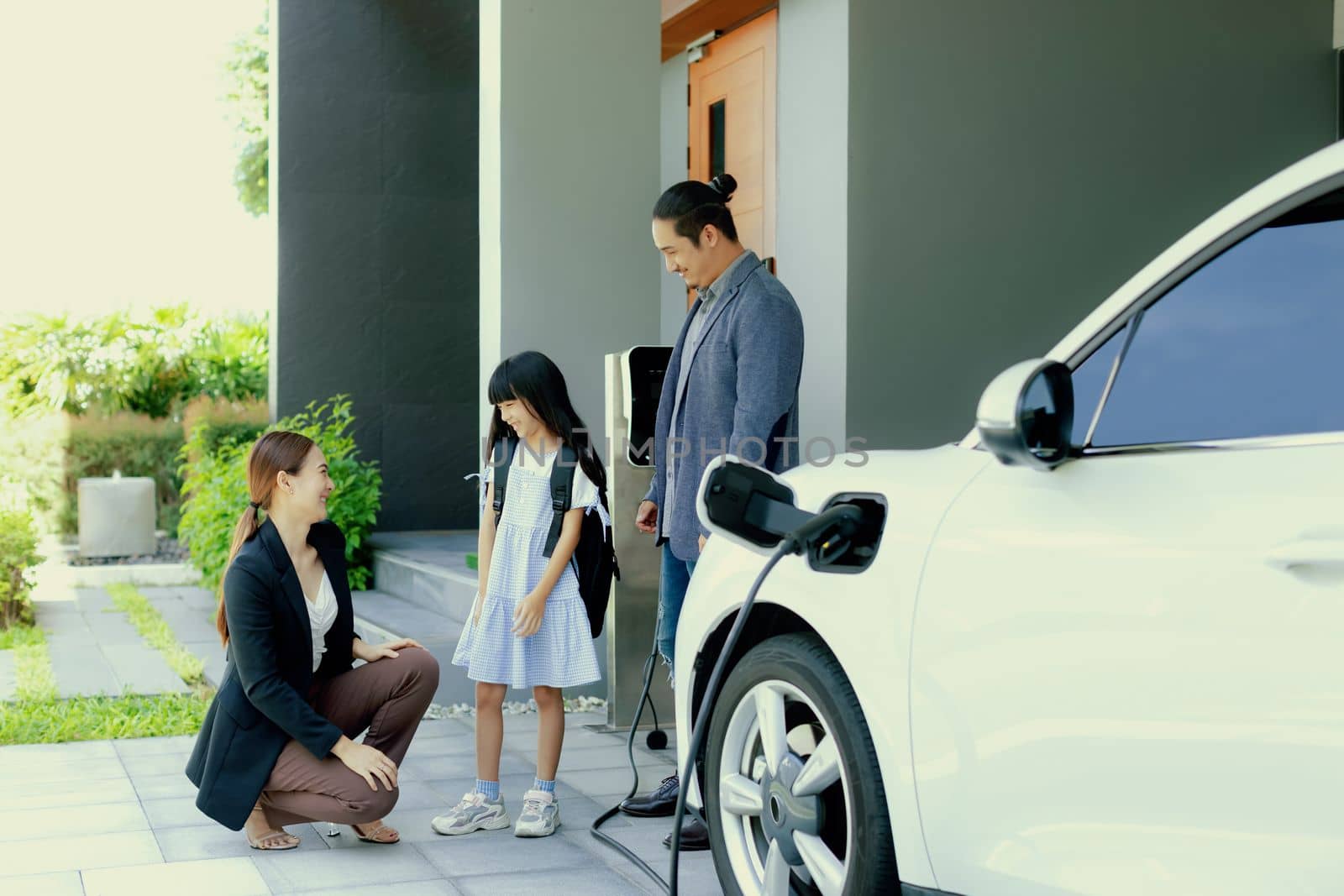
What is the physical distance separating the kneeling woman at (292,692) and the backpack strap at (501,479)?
1.74ft

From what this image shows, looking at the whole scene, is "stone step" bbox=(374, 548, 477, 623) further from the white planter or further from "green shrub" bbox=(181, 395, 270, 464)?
the white planter

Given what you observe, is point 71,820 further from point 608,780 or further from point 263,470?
point 608,780

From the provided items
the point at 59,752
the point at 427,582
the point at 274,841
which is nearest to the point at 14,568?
the point at 427,582

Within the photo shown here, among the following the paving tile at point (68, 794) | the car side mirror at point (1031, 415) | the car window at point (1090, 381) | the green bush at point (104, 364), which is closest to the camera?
the car side mirror at point (1031, 415)

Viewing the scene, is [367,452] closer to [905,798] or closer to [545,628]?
[545,628]

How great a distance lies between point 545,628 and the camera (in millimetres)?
4398

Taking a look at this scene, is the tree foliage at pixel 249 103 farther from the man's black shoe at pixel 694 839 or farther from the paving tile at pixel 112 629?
the man's black shoe at pixel 694 839

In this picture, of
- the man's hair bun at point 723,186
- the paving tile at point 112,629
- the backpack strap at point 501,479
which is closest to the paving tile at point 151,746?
the backpack strap at point 501,479

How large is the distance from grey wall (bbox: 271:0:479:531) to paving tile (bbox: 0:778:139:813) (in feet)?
20.0

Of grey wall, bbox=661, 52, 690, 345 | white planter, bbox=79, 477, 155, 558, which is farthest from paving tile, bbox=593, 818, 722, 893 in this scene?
white planter, bbox=79, 477, 155, 558

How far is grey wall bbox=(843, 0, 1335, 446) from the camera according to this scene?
20.4ft

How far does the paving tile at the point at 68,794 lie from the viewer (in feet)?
15.4

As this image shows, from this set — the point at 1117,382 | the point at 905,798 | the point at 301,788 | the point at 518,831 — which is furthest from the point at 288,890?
the point at 1117,382

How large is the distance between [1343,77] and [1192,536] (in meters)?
5.91
